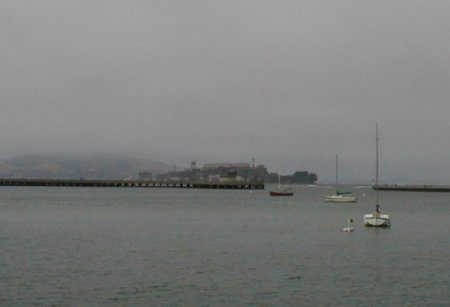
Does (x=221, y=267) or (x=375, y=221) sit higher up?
(x=375, y=221)

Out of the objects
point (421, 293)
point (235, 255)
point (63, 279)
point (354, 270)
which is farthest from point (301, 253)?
point (63, 279)

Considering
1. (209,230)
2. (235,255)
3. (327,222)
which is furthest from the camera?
(327,222)

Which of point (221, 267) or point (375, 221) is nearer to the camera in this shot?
point (221, 267)

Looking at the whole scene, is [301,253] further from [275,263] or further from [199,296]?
[199,296]

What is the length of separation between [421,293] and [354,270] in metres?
6.33

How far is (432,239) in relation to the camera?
52.4 meters

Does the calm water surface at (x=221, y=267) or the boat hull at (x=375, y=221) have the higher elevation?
the boat hull at (x=375, y=221)

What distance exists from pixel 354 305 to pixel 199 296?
6.37 m

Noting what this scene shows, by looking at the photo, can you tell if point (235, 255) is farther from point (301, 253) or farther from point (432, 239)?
point (432, 239)

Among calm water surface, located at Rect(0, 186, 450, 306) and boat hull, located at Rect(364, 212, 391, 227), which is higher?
boat hull, located at Rect(364, 212, 391, 227)

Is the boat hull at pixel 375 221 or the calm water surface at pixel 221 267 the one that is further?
A: the boat hull at pixel 375 221

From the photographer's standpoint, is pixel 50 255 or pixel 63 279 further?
pixel 50 255

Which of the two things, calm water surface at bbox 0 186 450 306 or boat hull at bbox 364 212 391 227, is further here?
boat hull at bbox 364 212 391 227

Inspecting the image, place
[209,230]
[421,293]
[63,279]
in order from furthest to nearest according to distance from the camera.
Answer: [209,230] < [63,279] < [421,293]
